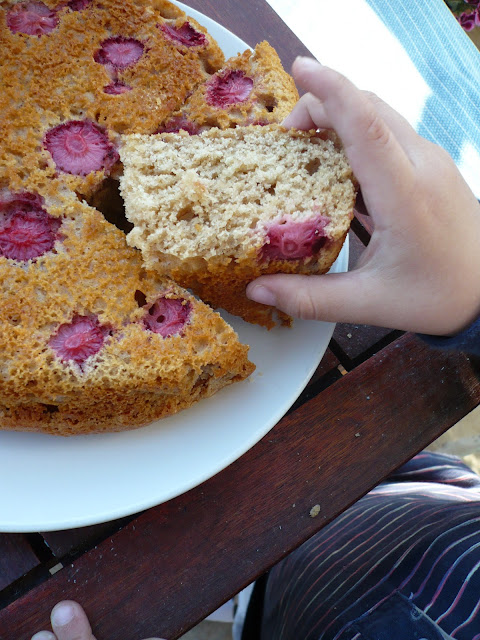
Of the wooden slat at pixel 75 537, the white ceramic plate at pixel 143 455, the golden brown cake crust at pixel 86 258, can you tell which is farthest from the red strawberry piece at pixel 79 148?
the wooden slat at pixel 75 537

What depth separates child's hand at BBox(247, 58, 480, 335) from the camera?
45.9 inches

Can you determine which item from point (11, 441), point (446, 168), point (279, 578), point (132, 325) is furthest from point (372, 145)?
point (279, 578)

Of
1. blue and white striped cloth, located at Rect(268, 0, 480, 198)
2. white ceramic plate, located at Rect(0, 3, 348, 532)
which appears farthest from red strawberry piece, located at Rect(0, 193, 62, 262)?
blue and white striped cloth, located at Rect(268, 0, 480, 198)

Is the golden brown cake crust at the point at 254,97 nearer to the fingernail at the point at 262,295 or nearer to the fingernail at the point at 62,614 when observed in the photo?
the fingernail at the point at 262,295

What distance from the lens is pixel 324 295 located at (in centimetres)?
125

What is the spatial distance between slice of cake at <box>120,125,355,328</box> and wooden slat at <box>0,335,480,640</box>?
1.45 ft

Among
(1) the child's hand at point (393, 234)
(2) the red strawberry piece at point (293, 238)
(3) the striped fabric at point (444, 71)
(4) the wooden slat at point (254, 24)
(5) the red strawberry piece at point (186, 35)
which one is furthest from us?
(3) the striped fabric at point (444, 71)

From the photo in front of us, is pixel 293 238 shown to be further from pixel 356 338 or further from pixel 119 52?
pixel 119 52

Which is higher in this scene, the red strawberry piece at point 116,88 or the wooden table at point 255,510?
the red strawberry piece at point 116,88

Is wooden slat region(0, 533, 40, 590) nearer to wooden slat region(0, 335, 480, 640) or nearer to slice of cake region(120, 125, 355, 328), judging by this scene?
wooden slat region(0, 335, 480, 640)

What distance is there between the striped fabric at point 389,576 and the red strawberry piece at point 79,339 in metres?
1.08

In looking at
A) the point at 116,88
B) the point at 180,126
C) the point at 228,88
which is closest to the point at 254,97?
the point at 228,88

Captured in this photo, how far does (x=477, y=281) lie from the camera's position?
133 centimetres

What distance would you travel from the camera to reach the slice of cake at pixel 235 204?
128 cm
